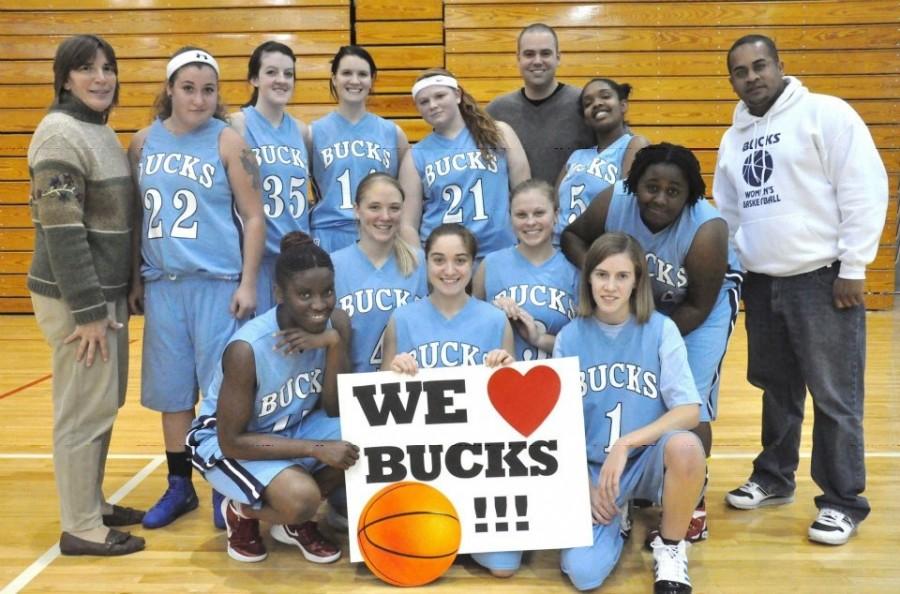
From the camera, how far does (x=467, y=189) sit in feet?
11.3

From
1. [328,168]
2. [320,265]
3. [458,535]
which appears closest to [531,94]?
[328,168]

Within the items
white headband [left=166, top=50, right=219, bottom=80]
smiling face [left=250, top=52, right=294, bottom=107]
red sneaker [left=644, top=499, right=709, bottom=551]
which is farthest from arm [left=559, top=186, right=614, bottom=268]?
white headband [left=166, top=50, right=219, bottom=80]

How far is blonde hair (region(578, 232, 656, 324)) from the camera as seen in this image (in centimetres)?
273

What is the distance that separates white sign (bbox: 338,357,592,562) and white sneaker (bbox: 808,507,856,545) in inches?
36.4

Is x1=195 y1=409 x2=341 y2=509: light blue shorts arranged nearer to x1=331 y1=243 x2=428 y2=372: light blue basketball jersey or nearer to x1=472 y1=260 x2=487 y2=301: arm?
x1=331 y1=243 x2=428 y2=372: light blue basketball jersey

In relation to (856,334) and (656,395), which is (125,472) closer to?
(656,395)

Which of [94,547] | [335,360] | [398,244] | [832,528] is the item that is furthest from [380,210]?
[832,528]

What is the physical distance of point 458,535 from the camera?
262cm

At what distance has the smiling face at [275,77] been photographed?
347cm

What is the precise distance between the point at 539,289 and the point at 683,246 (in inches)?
21.4

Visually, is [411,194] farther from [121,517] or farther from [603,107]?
[121,517]

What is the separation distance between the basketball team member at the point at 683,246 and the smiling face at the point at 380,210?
69cm

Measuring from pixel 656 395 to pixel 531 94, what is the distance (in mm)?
1857

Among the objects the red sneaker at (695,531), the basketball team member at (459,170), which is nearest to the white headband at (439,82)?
the basketball team member at (459,170)
